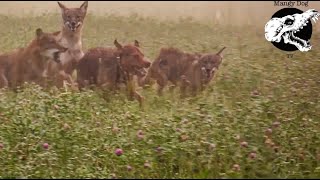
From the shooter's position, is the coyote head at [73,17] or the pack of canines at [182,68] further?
the coyote head at [73,17]

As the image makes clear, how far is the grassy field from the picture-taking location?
493cm

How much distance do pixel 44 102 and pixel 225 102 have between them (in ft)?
6.24

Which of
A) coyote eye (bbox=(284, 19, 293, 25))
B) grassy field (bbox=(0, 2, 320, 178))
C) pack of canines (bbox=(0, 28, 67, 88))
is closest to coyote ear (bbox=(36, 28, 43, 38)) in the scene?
pack of canines (bbox=(0, 28, 67, 88))

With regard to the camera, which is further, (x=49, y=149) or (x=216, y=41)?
(x=216, y=41)

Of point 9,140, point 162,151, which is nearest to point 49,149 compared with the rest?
point 9,140

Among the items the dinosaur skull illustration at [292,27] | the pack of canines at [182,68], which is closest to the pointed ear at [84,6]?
the pack of canines at [182,68]

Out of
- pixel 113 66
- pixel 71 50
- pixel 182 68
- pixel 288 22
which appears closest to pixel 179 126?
pixel 182 68

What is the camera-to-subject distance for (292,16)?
268 inches

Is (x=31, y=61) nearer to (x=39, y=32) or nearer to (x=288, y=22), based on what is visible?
(x=39, y=32)

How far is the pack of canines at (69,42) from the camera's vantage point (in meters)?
6.83

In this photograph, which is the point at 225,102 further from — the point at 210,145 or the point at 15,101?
the point at 15,101

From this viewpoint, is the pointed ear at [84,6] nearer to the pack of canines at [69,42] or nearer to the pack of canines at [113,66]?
the pack of canines at [69,42]

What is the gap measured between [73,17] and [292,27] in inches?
104

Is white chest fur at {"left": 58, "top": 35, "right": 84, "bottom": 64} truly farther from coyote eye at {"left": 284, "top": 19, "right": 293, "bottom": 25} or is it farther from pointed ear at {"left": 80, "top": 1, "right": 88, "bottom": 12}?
coyote eye at {"left": 284, "top": 19, "right": 293, "bottom": 25}
